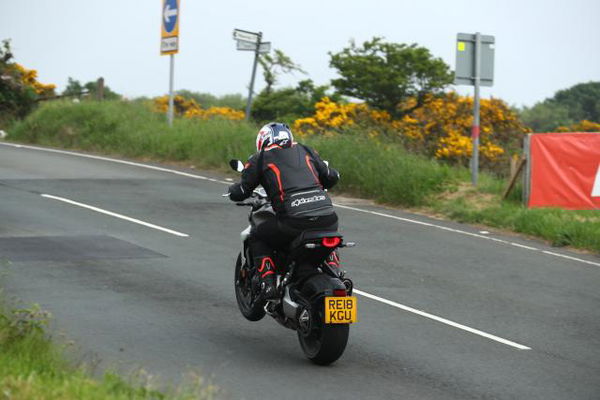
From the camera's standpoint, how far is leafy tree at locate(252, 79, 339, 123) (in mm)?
46656

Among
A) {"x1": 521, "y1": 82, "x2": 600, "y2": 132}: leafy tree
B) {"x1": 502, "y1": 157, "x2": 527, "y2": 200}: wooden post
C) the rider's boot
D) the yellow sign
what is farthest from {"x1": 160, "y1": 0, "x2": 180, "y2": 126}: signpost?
{"x1": 521, "y1": 82, "x2": 600, "y2": 132}: leafy tree

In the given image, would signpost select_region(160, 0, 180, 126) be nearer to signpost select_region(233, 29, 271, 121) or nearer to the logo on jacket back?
signpost select_region(233, 29, 271, 121)

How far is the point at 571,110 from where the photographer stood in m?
67.1

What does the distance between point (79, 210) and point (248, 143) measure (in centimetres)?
845

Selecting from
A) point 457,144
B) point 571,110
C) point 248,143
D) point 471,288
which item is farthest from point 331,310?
point 571,110

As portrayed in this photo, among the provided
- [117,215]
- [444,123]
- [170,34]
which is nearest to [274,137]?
[117,215]

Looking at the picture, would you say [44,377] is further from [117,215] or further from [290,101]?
[290,101]

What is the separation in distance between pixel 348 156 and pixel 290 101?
2587 cm

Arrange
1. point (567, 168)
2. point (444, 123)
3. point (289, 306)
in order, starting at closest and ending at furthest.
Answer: point (289, 306)
point (567, 168)
point (444, 123)

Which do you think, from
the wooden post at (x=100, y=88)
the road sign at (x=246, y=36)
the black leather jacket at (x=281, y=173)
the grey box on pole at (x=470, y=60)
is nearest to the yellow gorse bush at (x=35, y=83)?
the wooden post at (x=100, y=88)

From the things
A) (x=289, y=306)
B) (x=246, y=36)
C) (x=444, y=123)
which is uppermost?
(x=246, y=36)

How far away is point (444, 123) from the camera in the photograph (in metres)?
35.9

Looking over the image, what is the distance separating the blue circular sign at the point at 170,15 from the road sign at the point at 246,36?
2.30 metres

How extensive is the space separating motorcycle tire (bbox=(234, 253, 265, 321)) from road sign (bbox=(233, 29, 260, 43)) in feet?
62.3
